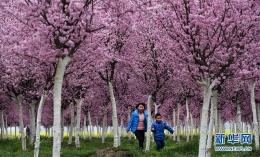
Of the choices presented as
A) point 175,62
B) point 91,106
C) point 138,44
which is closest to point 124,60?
point 138,44

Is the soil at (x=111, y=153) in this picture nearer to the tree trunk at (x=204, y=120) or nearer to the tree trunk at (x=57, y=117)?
the tree trunk at (x=57, y=117)

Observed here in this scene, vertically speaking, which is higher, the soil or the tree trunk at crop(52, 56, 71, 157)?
the tree trunk at crop(52, 56, 71, 157)

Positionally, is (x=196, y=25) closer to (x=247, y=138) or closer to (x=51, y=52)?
(x=51, y=52)

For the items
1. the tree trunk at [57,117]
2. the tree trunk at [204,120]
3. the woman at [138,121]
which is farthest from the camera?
the woman at [138,121]

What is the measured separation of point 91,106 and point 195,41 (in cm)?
3463

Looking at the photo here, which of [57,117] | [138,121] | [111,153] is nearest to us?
[57,117]

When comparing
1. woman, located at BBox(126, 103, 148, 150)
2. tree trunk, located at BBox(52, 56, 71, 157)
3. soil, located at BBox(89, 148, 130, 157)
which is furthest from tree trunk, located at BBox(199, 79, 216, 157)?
tree trunk, located at BBox(52, 56, 71, 157)

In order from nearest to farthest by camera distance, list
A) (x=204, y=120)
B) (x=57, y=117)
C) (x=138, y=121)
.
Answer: (x=57, y=117) → (x=204, y=120) → (x=138, y=121)

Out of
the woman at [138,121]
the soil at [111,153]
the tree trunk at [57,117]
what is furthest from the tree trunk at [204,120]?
the tree trunk at [57,117]

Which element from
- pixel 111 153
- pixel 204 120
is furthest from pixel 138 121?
pixel 204 120

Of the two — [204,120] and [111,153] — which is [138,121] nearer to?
[111,153]

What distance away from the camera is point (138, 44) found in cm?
2430

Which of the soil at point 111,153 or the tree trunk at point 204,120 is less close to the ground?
the tree trunk at point 204,120

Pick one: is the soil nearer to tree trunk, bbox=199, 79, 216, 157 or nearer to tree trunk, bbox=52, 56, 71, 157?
tree trunk, bbox=52, 56, 71, 157
